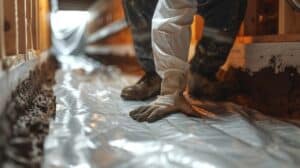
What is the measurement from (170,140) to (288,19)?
77 centimetres

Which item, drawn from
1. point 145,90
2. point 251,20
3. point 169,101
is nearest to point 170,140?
point 169,101

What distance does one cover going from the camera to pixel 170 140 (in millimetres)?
914

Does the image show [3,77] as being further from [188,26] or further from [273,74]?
[273,74]

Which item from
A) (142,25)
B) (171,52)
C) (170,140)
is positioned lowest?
(170,140)

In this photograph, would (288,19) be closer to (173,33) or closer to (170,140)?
(173,33)

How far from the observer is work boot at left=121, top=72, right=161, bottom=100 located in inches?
59.0

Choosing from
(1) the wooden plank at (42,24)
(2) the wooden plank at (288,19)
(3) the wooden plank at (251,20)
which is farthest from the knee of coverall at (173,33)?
(1) the wooden plank at (42,24)

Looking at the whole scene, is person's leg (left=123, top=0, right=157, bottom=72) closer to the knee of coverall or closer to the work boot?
the work boot

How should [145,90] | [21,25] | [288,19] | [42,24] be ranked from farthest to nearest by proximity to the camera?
1. [42,24]
2. [145,90]
3. [288,19]
4. [21,25]

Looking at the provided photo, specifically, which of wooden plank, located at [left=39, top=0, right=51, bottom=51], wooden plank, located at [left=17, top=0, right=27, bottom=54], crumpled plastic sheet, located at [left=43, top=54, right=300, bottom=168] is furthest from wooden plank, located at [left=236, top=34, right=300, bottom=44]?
wooden plank, located at [left=39, top=0, right=51, bottom=51]

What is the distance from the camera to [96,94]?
1678mm

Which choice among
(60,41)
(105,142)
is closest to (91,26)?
(60,41)

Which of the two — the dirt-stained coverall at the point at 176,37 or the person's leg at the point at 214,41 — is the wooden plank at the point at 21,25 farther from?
the person's leg at the point at 214,41

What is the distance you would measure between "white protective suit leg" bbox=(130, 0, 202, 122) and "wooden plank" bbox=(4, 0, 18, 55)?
0.42 metres
